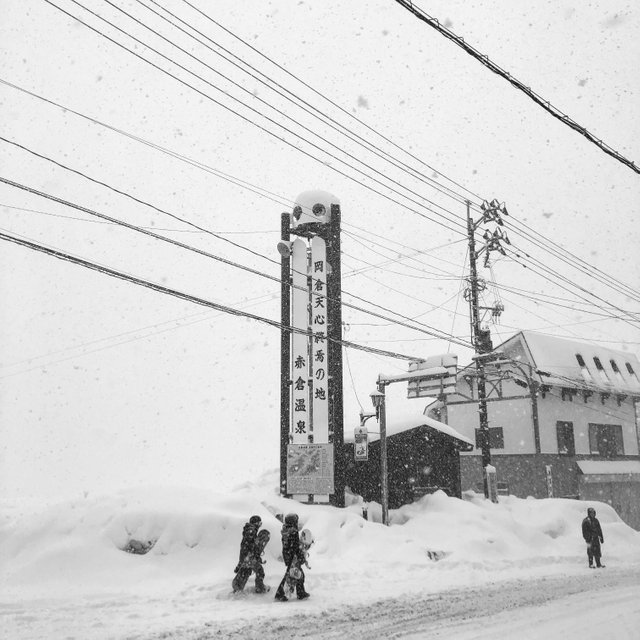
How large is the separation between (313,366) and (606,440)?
23043 mm

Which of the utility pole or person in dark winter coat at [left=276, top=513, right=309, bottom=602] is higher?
the utility pole

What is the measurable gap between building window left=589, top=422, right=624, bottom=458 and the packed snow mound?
1497 cm

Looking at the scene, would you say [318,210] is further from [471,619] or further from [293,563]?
[471,619]

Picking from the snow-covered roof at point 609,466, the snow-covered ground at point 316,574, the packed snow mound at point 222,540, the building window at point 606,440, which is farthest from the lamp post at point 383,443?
the building window at point 606,440

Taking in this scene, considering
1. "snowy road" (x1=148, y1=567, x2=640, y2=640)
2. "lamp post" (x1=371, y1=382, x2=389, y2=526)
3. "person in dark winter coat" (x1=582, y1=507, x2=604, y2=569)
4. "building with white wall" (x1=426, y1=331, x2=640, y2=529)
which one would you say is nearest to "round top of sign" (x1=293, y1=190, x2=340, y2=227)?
"lamp post" (x1=371, y1=382, x2=389, y2=526)

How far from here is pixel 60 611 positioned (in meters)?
9.06

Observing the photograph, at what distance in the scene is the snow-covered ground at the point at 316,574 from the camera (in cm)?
833

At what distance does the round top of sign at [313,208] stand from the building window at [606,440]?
22.0 meters

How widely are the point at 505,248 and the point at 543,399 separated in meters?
10.5

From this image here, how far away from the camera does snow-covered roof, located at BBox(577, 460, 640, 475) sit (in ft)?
104

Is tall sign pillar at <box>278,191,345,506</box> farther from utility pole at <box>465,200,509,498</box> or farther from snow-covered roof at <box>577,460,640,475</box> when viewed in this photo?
snow-covered roof at <box>577,460,640,475</box>

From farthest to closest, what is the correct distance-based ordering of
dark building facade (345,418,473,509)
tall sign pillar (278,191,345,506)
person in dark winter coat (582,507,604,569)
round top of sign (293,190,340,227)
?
dark building facade (345,418,473,509)
round top of sign (293,190,340,227)
tall sign pillar (278,191,345,506)
person in dark winter coat (582,507,604,569)

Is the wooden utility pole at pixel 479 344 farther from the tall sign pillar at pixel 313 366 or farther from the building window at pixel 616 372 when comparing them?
the building window at pixel 616 372

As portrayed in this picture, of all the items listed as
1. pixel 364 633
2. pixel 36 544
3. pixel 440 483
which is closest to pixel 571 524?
pixel 440 483
